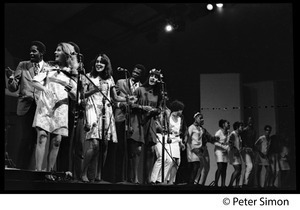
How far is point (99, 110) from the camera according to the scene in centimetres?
605

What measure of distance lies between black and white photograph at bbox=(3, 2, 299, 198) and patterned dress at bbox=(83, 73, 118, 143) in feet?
0.04

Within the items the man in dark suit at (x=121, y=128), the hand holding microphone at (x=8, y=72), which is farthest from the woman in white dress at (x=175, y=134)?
the hand holding microphone at (x=8, y=72)

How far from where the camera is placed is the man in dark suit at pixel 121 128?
5.98 metres

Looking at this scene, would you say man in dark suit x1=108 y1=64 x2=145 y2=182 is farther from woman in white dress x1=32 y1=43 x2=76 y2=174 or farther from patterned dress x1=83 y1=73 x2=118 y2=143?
woman in white dress x1=32 y1=43 x2=76 y2=174

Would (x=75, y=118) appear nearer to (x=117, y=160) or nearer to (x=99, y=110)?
(x=99, y=110)

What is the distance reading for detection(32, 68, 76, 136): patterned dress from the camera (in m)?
5.95

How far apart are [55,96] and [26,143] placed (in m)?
0.65

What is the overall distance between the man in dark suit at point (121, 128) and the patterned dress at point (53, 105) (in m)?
0.59

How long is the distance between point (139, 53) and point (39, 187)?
1978 mm

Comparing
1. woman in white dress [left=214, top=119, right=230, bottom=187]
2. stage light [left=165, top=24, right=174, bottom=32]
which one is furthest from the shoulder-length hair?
woman in white dress [left=214, top=119, right=230, bottom=187]

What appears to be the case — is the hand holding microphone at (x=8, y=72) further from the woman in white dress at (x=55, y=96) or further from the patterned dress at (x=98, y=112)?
the patterned dress at (x=98, y=112)

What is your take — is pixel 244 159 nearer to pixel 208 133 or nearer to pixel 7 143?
pixel 208 133
